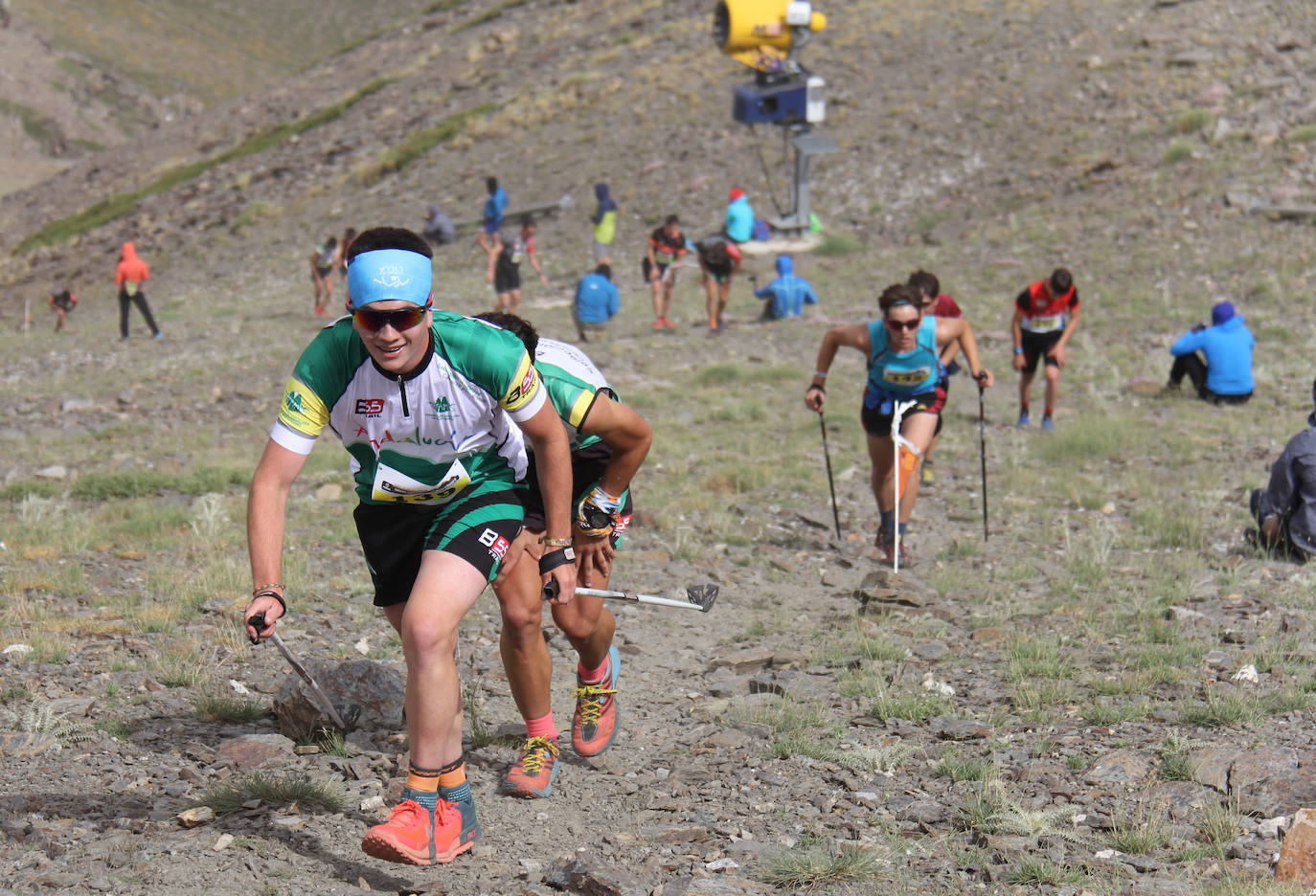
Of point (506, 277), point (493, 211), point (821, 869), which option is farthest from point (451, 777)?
point (493, 211)

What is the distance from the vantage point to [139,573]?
815cm

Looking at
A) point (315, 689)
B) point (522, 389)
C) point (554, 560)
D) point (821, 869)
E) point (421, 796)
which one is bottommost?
point (821, 869)

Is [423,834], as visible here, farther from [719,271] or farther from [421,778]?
[719,271]

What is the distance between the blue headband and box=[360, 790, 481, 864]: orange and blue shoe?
1.64 m

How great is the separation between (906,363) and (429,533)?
4.81 meters

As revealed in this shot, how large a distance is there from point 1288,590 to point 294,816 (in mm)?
5737

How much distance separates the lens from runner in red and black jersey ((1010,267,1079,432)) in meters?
13.3

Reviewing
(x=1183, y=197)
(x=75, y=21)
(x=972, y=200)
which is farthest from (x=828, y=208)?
(x=75, y=21)

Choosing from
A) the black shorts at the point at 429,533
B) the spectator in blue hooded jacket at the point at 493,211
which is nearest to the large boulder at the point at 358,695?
the black shorts at the point at 429,533

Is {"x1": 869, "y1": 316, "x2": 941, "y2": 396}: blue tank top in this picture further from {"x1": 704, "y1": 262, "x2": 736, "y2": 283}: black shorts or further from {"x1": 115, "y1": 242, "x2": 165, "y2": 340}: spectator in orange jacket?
{"x1": 115, "y1": 242, "x2": 165, "y2": 340}: spectator in orange jacket

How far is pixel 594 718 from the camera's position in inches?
215

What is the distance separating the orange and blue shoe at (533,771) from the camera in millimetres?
5043

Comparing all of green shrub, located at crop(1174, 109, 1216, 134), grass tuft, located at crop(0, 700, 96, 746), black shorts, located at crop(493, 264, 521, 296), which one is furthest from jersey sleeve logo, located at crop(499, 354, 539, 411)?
green shrub, located at crop(1174, 109, 1216, 134)

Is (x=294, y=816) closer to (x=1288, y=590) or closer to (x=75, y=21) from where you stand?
(x=1288, y=590)
